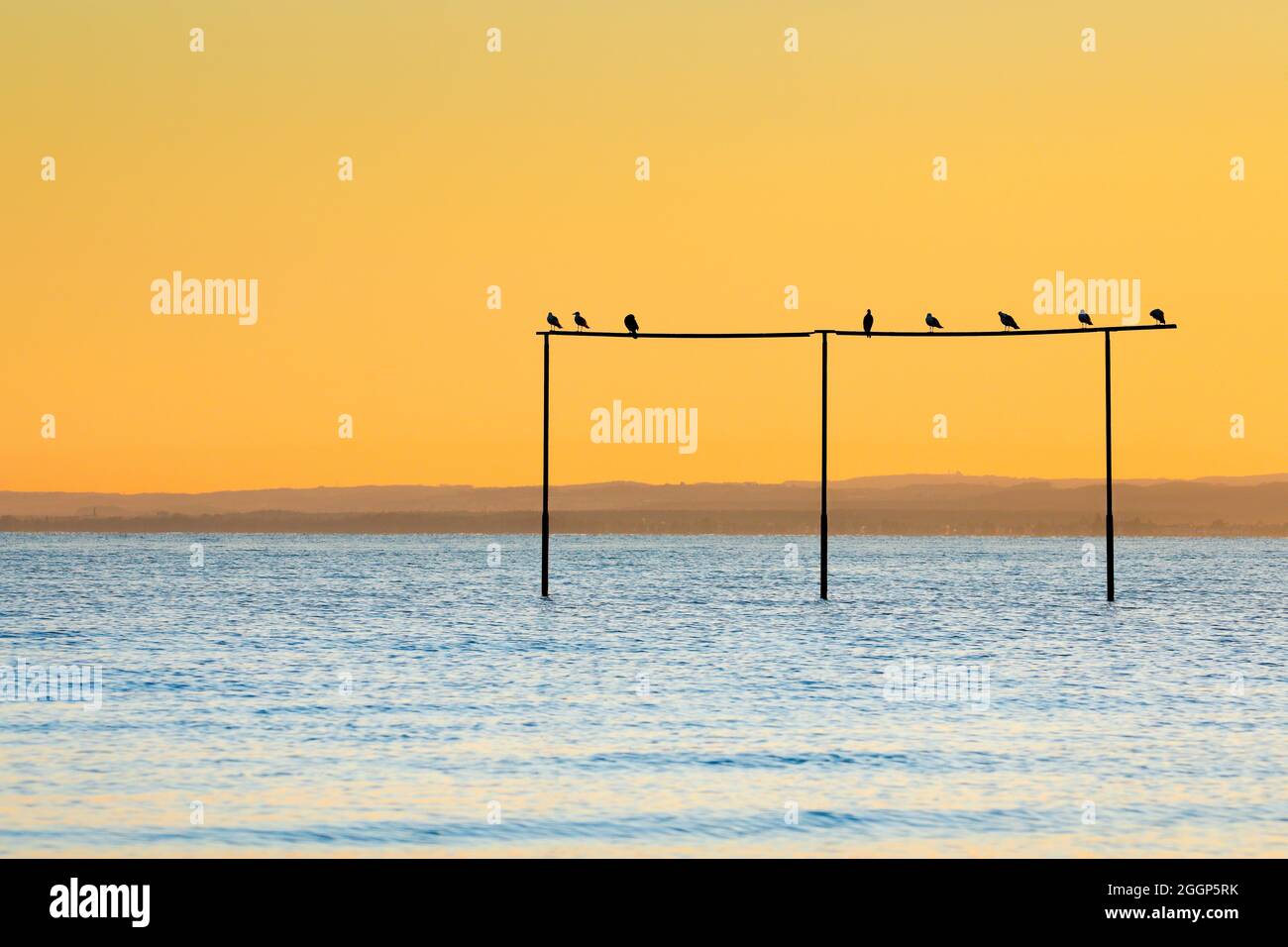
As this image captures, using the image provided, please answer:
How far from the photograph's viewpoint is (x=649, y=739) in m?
27.0

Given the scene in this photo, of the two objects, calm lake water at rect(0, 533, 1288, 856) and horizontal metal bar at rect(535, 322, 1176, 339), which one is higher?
horizontal metal bar at rect(535, 322, 1176, 339)

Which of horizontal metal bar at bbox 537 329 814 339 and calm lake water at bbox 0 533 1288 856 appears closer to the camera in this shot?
calm lake water at bbox 0 533 1288 856

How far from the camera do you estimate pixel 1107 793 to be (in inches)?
839

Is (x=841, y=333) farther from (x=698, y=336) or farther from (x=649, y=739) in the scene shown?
(x=649, y=739)

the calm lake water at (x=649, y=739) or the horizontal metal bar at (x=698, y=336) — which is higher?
the horizontal metal bar at (x=698, y=336)

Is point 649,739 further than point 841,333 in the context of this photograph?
No

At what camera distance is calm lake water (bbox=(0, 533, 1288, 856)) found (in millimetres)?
18594

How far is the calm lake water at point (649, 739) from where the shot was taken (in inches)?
732

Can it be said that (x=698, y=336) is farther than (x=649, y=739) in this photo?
Yes

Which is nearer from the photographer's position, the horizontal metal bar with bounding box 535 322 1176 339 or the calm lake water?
the calm lake water

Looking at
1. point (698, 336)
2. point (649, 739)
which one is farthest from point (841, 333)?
point (649, 739)
